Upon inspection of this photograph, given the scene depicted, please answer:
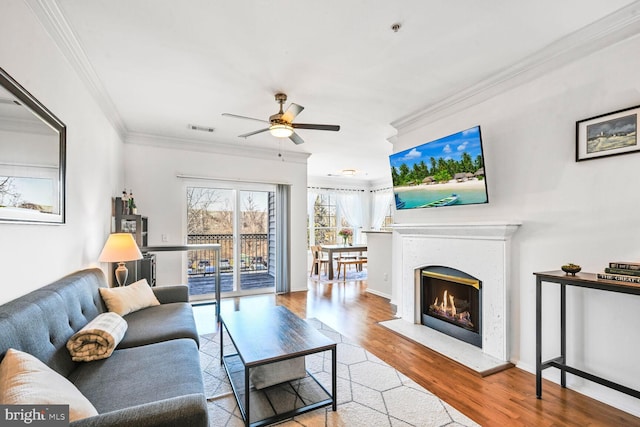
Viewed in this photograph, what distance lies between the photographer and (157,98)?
338cm

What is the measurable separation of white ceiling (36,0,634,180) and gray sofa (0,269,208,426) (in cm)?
176

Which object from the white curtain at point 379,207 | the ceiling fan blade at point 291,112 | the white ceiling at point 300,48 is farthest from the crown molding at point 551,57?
the white curtain at point 379,207

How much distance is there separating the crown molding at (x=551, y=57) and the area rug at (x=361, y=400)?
9.07 ft

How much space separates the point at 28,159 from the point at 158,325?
140cm

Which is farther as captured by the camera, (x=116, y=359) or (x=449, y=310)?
(x=449, y=310)

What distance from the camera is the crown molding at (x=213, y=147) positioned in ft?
15.4

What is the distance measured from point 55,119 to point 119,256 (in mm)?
1468

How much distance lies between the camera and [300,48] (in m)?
2.41

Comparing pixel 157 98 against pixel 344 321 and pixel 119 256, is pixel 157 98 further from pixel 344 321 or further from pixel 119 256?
pixel 344 321

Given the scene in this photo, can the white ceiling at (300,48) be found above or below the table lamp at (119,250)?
above

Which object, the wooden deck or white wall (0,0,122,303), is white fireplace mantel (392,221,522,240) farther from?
white wall (0,0,122,303)

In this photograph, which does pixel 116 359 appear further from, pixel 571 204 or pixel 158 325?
pixel 571 204


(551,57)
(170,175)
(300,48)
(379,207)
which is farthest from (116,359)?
(379,207)

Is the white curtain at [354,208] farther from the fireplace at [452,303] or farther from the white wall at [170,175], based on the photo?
the fireplace at [452,303]
